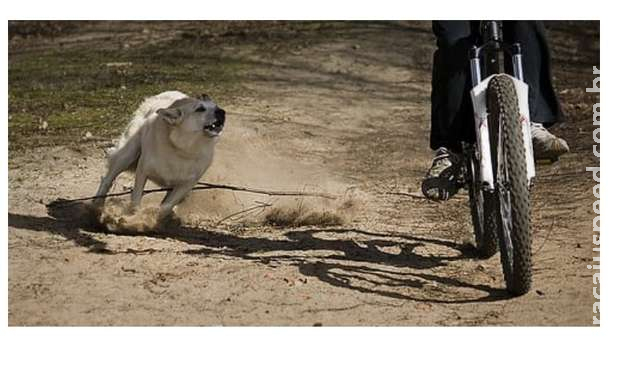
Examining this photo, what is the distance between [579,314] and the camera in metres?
4.88

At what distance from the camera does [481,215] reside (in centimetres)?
582

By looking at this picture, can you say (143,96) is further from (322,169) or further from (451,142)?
(451,142)

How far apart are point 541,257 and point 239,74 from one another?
6.48 meters

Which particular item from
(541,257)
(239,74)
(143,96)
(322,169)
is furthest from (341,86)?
(541,257)

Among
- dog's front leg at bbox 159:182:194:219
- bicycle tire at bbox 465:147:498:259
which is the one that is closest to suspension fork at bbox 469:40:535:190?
bicycle tire at bbox 465:147:498:259

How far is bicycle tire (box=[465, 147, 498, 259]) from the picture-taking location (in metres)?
5.39

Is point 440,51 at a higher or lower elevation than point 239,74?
higher

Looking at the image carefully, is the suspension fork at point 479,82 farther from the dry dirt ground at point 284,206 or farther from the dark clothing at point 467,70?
the dry dirt ground at point 284,206

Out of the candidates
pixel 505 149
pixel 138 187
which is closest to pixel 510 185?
pixel 505 149

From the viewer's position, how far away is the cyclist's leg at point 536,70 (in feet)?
17.3

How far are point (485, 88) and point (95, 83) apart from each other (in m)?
6.74

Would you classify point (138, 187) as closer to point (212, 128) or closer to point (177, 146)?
point (177, 146)

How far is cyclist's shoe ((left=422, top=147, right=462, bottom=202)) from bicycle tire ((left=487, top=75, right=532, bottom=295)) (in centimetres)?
52

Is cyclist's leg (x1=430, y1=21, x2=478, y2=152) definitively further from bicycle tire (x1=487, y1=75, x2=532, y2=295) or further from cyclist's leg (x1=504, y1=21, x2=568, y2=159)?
bicycle tire (x1=487, y1=75, x2=532, y2=295)
